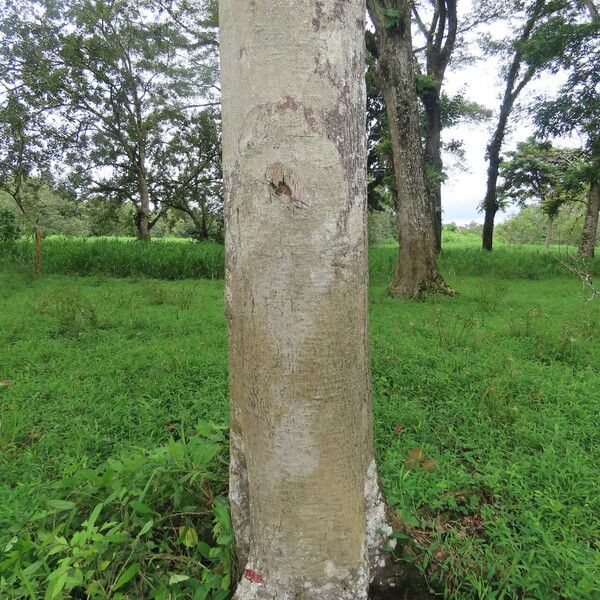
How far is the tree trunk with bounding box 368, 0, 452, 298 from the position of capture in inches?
230

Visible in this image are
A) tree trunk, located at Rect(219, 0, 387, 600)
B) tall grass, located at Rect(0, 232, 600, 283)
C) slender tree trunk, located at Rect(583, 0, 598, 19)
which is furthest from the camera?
slender tree trunk, located at Rect(583, 0, 598, 19)

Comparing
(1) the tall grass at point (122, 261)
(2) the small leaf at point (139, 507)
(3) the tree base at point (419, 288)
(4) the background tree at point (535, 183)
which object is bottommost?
(2) the small leaf at point (139, 507)

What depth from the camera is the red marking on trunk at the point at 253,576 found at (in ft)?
3.89

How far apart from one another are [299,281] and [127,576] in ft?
3.11

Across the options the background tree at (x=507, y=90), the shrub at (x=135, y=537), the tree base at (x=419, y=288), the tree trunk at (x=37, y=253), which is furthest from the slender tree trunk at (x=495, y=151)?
the shrub at (x=135, y=537)

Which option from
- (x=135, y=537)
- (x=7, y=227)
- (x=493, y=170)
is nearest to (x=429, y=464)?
(x=135, y=537)

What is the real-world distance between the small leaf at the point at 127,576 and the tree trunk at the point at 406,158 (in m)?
5.18

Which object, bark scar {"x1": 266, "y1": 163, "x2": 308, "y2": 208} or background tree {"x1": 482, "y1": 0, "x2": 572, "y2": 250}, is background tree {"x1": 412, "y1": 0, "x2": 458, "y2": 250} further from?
bark scar {"x1": 266, "y1": 163, "x2": 308, "y2": 208}

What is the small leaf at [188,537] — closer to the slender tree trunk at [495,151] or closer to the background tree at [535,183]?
the background tree at [535,183]

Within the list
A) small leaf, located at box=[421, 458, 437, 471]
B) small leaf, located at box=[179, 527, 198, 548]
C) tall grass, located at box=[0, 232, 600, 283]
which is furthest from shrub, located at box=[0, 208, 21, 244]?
small leaf, located at box=[421, 458, 437, 471]

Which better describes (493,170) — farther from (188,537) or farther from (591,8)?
(188,537)

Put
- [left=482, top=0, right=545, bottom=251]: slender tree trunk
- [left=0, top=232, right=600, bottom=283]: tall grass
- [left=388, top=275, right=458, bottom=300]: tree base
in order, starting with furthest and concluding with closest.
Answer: [left=482, top=0, right=545, bottom=251]: slender tree trunk, [left=0, top=232, right=600, bottom=283]: tall grass, [left=388, top=275, right=458, bottom=300]: tree base

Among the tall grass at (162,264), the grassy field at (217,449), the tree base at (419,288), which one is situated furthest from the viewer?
the tall grass at (162,264)

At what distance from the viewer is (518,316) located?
4.84 meters
